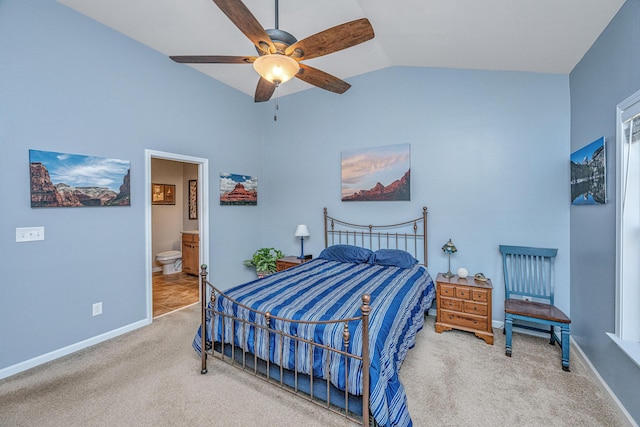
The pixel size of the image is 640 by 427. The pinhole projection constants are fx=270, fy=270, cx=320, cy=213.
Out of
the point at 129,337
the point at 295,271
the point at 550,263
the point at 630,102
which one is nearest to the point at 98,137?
the point at 129,337

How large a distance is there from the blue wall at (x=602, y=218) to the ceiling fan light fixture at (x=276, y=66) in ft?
7.61

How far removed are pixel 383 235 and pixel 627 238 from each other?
2.47 metres

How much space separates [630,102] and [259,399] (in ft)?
11.1

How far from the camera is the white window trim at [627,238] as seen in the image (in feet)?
6.11

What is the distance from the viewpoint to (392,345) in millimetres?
1914

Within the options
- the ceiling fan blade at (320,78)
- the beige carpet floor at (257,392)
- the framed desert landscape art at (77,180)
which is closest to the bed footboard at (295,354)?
the beige carpet floor at (257,392)

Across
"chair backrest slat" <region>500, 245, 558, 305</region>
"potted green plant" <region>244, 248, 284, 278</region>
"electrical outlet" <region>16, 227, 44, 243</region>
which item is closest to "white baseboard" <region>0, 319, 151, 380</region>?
"electrical outlet" <region>16, 227, 44, 243</region>

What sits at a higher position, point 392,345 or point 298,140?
point 298,140

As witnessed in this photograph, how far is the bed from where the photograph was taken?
1664 millimetres

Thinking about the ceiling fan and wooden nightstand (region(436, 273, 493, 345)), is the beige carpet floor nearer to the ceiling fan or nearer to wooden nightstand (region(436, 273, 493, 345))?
wooden nightstand (region(436, 273, 493, 345))

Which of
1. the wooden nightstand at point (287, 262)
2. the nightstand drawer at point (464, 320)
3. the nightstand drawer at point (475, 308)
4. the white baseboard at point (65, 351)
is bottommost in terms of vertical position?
the white baseboard at point (65, 351)

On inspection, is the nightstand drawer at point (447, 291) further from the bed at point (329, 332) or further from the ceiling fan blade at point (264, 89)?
the ceiling fan blade at point (264, 89)

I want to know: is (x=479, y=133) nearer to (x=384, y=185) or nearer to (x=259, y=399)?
(x=384, y=185)

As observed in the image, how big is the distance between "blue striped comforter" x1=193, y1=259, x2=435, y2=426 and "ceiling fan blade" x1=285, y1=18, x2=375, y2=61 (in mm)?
1975
